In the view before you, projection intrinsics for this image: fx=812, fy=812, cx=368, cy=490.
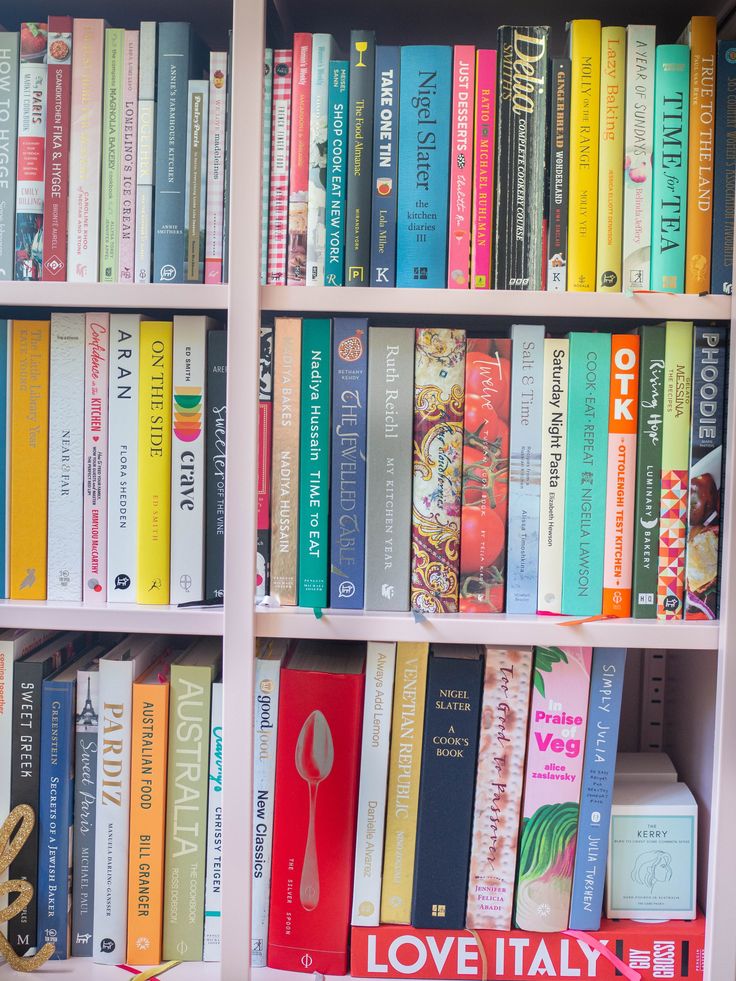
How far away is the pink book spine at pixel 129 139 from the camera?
0.87 metres

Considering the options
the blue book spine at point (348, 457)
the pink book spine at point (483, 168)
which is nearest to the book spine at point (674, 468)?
the pink book spine at point (483, 168)

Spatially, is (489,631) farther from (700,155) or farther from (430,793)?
(700,155)

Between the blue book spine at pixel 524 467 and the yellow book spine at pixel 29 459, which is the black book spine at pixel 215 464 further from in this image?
the blue book spine at pixel 524 467

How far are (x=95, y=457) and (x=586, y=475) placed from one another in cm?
54

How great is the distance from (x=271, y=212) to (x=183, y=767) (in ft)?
2.03

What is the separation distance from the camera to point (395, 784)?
2.97ft

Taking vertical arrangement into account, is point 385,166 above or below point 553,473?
above

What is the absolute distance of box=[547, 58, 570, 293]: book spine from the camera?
2.81ft

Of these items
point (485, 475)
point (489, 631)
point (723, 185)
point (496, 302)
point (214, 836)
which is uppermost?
point (723, 185)

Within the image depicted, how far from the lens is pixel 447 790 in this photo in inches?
35.2

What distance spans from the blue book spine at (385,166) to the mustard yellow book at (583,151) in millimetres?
185

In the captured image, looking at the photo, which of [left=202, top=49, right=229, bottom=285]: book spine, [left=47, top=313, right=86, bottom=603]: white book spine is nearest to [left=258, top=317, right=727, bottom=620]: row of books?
[left=202, top=49, right=229, bottom=285]: book spine

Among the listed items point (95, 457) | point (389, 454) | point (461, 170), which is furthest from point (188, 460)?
point (461, 170)

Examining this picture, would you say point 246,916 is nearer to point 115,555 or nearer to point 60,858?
point 60,858
